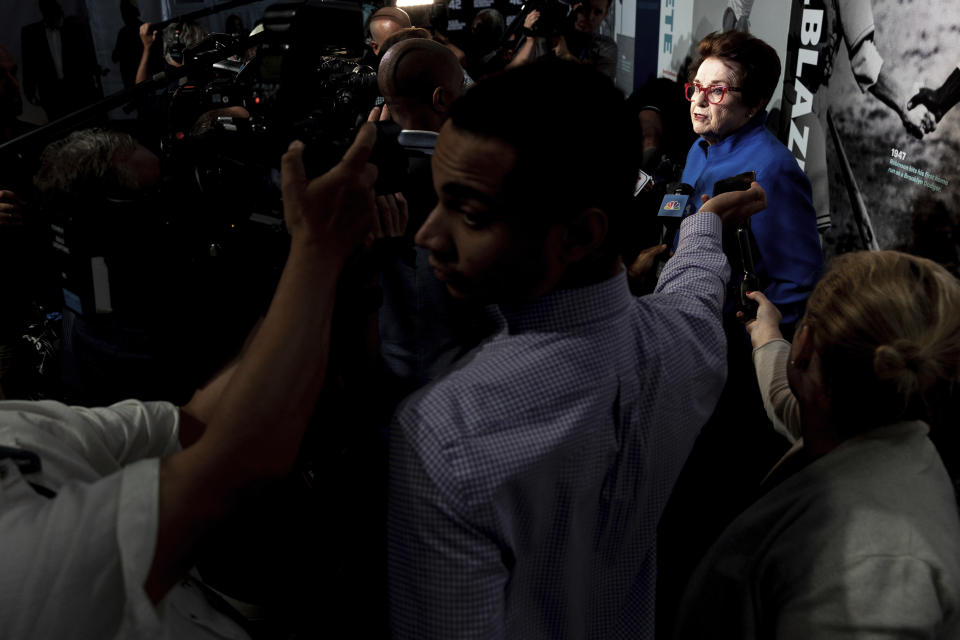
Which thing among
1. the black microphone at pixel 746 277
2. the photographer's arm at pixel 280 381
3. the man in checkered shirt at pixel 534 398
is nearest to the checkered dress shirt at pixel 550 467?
the man in checkered shirt at pixel 534 398

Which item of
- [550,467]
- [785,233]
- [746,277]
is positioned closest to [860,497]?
[550,467]

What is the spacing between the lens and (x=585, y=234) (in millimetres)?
852

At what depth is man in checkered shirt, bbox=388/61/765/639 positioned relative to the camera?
0.74 m

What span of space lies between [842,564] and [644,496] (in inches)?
11.2

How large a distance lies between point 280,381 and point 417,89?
1.45 metres

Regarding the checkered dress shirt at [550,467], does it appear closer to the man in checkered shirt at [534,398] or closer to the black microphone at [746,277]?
the man in checkered shirt at [534,398]

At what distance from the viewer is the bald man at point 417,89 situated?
1.94 meters

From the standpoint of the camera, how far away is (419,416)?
0.75 metres

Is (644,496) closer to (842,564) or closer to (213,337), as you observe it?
(842,564)

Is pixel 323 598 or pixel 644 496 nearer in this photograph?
pixel 644 496

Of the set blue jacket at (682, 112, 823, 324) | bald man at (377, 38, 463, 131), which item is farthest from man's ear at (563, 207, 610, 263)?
blue jacket at (682, 112, 823, 324)

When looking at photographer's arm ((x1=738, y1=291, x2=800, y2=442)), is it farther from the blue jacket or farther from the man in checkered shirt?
the man in checkered shirt

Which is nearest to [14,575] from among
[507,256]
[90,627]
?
[90,627]

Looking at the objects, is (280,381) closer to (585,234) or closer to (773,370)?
(585,234)
